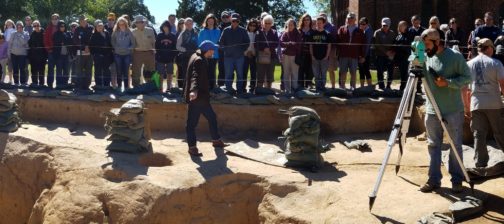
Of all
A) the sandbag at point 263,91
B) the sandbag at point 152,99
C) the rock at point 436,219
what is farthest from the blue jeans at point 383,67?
the rock at point 436,219

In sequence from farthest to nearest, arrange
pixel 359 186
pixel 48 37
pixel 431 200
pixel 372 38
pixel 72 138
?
1. pixel 48 37
2. pixel 372 38
3. pixel 72 138
4. pixel 359 186
5. pixel 431 200

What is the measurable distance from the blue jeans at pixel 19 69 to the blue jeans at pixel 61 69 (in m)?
0.85

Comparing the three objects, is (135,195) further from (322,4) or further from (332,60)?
(322,4)

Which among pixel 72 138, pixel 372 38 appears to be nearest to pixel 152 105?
pixel 72 138

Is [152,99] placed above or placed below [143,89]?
below

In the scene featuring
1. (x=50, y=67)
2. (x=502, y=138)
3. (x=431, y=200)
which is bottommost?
Answer: (x=431, y=200)

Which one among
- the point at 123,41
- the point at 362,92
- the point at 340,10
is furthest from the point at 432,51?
the point at 340,10

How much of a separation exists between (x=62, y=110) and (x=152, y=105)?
7.06 feet

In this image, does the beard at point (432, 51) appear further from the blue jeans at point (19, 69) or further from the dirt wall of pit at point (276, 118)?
the blue jeans at point (19, 69)

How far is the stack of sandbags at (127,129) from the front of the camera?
9.70 meters

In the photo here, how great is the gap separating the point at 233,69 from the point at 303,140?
11.0 ft

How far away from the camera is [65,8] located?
51.7 metres

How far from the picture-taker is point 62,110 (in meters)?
12.4

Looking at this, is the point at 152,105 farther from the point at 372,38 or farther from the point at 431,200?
the point at 431,200
